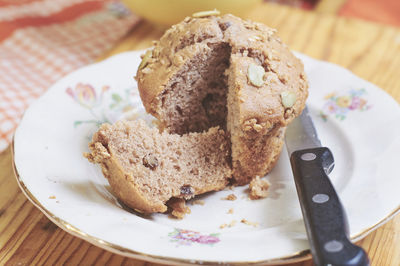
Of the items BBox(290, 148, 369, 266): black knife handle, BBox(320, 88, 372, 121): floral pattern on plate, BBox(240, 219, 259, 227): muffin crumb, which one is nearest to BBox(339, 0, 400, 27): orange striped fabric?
BBox(320, 88, 372, 121): floral pattern on plate

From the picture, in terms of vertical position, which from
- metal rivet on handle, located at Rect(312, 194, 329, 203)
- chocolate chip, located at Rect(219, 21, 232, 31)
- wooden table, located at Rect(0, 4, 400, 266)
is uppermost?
chocolate chip, located at Rect(219, 21, 232, 31)

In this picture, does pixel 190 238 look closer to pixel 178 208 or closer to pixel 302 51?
pixel 178 208

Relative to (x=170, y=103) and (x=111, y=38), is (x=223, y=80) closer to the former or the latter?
(x=170, y=103)

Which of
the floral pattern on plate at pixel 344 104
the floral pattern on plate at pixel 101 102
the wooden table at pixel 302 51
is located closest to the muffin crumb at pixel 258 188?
the wooden table at pixel 302 51

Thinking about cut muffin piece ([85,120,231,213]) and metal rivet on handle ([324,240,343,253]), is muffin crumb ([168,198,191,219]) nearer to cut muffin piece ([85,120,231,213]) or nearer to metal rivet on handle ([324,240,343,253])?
cut muffin piece ([85,120,231,213])

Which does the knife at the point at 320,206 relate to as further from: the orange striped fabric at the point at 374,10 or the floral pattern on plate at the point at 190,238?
the orange striped fabric at the point at 374,10

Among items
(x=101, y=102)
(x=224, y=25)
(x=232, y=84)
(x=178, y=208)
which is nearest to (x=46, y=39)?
(x=101, y=102)
